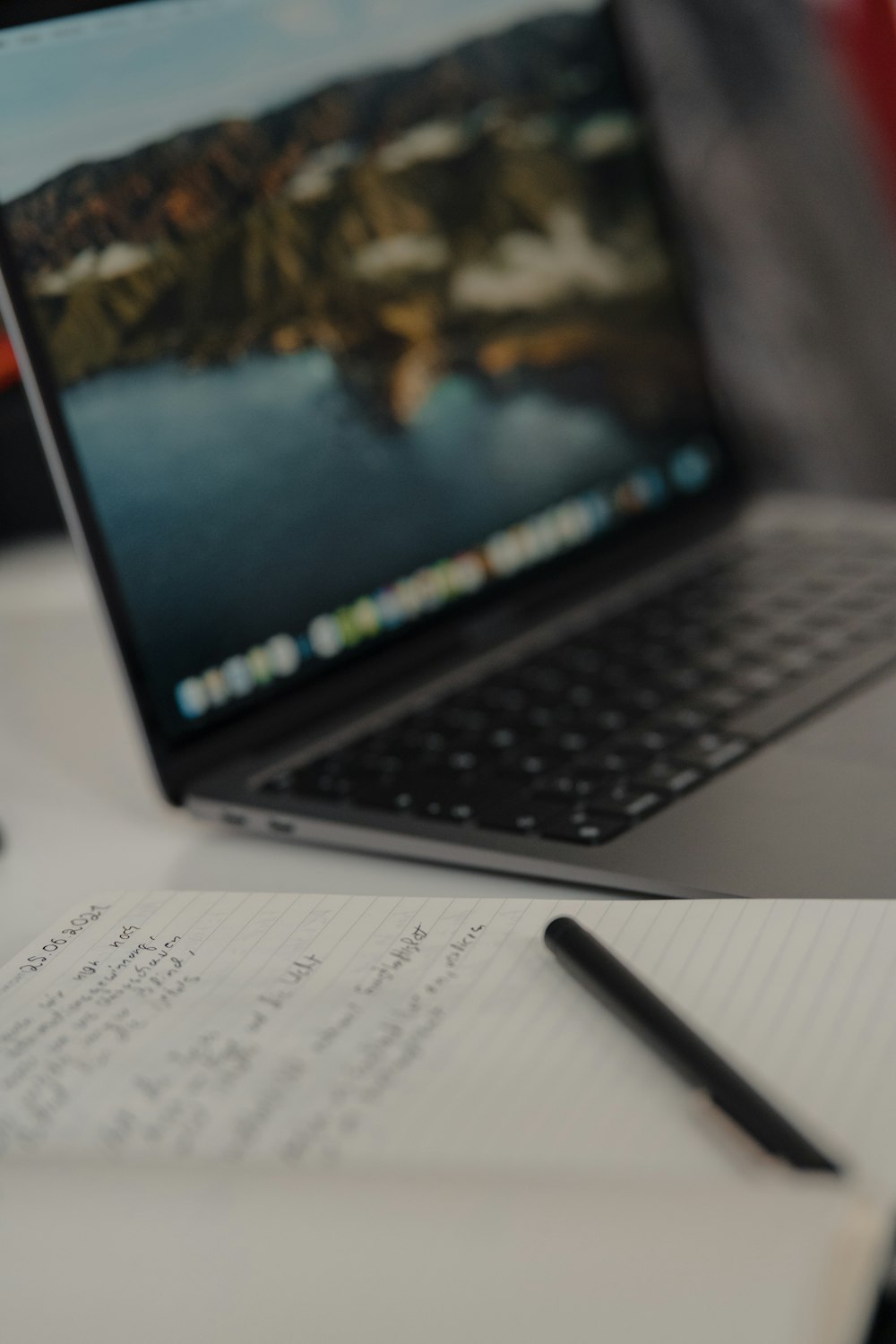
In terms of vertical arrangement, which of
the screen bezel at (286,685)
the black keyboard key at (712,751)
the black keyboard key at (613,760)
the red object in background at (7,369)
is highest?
the red object in background at (7,369)

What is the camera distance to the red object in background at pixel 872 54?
31.5 inches

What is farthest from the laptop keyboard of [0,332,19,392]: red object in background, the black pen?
[0,332,19,392]: red object in background

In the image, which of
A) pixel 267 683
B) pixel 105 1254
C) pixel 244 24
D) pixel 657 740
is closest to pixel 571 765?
pixel 657 740

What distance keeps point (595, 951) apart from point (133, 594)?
1.00 feet

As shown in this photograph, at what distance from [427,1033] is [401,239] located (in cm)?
49

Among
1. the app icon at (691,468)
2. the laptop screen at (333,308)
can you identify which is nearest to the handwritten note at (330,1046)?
the laptop screen at (333,308)

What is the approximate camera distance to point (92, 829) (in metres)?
0.64

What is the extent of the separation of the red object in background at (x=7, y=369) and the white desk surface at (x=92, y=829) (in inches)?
6.6

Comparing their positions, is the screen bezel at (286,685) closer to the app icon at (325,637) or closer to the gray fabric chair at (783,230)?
the app icon at (325,637)

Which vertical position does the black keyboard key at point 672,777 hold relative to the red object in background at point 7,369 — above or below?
below

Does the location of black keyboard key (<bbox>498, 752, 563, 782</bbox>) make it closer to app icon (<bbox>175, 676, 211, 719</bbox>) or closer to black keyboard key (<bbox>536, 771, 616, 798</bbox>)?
black keyboard key (<bbox>536, 771, 616, 798</bbox>)

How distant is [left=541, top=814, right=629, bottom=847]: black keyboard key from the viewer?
19.6 inches

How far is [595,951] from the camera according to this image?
0.40 m

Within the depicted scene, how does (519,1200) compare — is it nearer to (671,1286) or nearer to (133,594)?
(671,1286)
